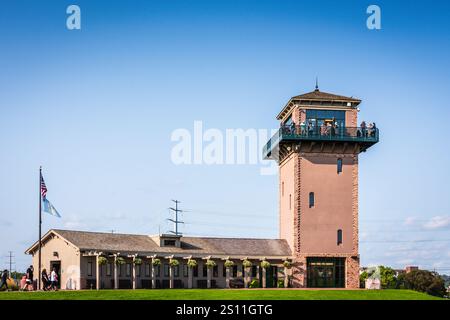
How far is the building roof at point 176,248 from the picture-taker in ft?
196

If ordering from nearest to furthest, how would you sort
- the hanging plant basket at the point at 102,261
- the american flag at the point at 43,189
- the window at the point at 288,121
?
the american flag at the point at 43,189, the hanging plant basket at the point at 102,261, the window at the point at 288,121

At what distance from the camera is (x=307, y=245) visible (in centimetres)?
6494

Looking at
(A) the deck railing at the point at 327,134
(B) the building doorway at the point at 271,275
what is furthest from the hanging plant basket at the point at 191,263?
(A) the deck railing at the point at 327,134

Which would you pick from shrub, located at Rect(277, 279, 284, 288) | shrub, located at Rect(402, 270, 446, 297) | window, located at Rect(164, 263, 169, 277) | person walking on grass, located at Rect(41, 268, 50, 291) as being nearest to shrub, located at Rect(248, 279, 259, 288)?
shrub, located at Rect(277, 279, 284, 288)

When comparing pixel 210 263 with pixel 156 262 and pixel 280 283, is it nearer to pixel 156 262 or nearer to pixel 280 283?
pixel 156 262

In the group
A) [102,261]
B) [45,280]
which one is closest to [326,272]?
[102,261]

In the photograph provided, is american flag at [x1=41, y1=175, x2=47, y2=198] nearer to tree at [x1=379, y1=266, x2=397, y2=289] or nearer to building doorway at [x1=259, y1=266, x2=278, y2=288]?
building doorway at [x1=259, y1=266, x2=278, y2=288]

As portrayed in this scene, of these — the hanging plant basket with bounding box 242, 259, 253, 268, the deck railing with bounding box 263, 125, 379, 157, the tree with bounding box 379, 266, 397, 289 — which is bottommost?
the tree with bounding box 379, 266, 397, 289

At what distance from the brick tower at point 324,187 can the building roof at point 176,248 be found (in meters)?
2.32

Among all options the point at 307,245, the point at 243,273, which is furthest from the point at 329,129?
the point at 243,273

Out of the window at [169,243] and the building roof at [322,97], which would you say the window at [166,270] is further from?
the building roof at [322,97]

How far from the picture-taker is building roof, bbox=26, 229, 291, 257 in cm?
5969

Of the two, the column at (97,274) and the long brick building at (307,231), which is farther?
the long brick building at (307,231)
